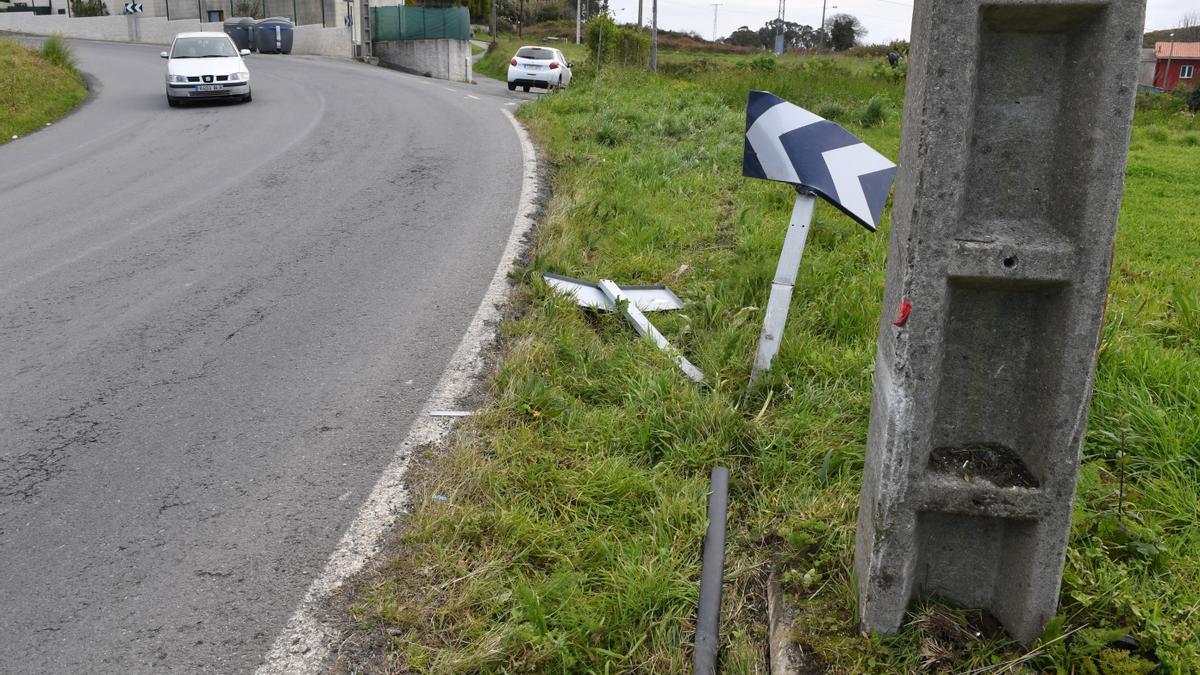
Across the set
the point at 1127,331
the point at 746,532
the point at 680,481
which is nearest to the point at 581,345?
the point at 680,481

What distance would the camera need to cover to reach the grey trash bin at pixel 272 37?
4038cm

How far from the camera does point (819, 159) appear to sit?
433 centimetres

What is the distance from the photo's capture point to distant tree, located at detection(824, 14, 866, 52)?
82312 mm

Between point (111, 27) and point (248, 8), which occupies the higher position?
point (248, 8)

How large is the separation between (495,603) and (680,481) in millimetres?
1014

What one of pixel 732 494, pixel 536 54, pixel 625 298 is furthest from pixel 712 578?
pixel 536 54

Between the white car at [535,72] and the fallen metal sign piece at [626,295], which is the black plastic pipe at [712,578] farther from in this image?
the white car at [535,72]

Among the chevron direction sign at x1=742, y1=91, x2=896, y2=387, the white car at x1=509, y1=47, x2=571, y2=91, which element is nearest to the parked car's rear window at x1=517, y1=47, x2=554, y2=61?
the white car at x1=509, y1=47, x2=571, y2=91

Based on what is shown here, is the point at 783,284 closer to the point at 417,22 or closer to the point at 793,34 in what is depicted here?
the point at 417,22

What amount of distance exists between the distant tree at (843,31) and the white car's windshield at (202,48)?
68.8m

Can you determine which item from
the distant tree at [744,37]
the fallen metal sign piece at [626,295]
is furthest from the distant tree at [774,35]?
the fallen metal sign piece at [626,295]

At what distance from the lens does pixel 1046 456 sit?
262 centimetres

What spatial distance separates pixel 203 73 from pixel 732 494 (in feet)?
58.6

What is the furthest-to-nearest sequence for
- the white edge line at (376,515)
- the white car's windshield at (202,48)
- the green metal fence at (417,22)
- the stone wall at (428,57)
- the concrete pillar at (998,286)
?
the green metal fence at (417,22) < the stone wall at (428,57) < the white car's windshield at (202,48) < the white edge line at (376,515) < the concrete pillar at (998,286)
